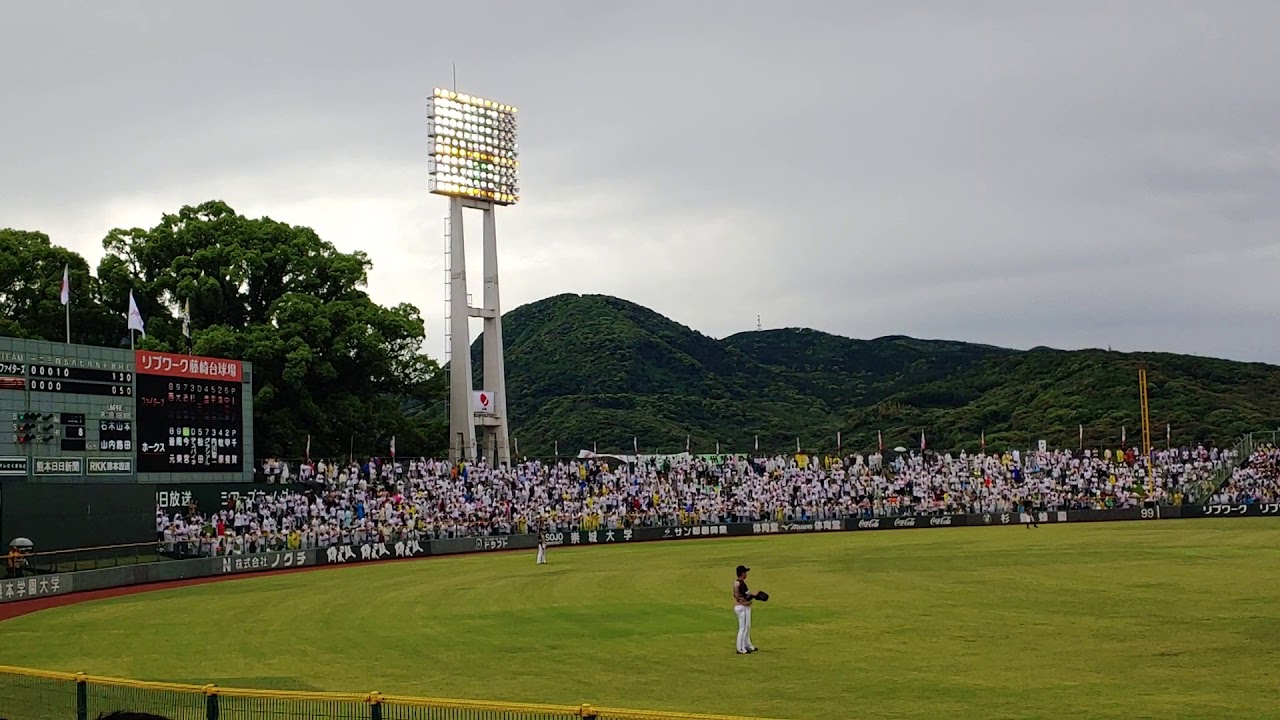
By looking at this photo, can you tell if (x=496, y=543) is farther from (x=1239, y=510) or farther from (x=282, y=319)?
(x=1239, y=510)

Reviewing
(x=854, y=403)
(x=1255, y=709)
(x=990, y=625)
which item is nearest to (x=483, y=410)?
(x=990, y=625)

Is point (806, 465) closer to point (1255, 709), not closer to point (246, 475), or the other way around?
point (246, 475)

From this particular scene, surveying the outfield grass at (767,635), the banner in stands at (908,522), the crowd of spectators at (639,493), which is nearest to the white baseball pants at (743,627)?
the outfield grass at (767,635)

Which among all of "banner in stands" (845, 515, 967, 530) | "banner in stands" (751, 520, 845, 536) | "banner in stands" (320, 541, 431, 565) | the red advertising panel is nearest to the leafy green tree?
the red advertising panel

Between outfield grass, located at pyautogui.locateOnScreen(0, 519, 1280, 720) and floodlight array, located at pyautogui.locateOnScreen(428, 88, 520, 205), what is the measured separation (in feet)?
109

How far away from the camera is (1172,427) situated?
126 meters

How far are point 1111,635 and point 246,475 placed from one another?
34590mm

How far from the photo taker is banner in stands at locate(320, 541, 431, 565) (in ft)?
160

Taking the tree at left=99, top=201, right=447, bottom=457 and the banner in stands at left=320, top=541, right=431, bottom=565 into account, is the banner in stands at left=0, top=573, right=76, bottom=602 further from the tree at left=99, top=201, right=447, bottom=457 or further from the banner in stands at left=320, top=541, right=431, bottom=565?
the tree at left=99, top=201, right=447, bottom=457

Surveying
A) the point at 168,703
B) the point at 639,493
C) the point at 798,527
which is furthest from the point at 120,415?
the point at 798,527

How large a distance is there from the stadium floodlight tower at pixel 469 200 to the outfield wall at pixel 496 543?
12.7 m

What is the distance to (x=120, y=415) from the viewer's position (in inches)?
1633

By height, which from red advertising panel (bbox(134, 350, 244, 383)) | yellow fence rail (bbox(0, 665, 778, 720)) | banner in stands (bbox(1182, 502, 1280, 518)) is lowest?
banner in stands (bbox(1182, 502, 1280, 518))

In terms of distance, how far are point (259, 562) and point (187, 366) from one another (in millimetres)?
7677
